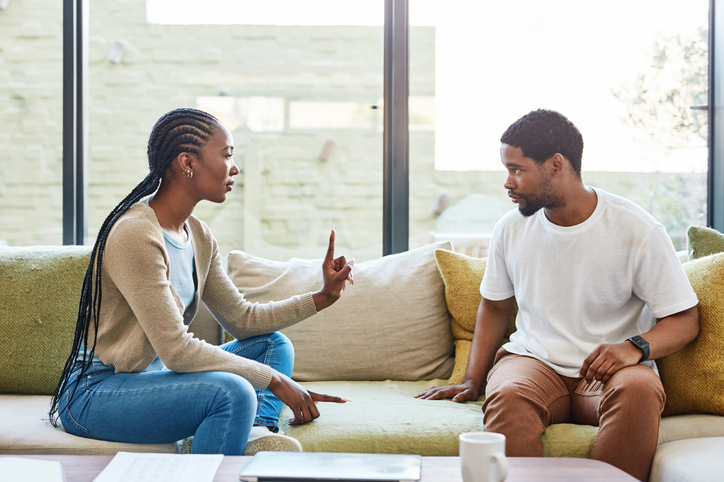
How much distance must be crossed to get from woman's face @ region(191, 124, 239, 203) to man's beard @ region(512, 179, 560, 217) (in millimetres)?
784

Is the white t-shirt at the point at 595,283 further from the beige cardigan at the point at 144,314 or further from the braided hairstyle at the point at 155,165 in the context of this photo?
the braided hairstyle at the point at 155,165

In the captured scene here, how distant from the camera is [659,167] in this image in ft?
8.83

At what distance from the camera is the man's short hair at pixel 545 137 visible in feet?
5.63

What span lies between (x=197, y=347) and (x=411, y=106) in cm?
157

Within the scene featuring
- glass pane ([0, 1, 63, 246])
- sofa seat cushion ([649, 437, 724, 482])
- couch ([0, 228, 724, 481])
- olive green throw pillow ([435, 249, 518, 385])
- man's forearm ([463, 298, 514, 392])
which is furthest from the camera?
glass pane ([0, 1, 63, 246])

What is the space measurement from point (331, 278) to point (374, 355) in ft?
1.35

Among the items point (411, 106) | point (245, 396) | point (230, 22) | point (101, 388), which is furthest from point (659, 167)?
point (101, 388)

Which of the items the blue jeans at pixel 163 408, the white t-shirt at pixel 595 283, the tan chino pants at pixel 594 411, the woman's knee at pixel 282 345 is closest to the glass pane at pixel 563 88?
the white t-shirt at pixel 595 283

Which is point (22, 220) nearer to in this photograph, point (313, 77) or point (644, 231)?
point (313, 77)

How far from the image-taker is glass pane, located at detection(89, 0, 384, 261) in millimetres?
2656

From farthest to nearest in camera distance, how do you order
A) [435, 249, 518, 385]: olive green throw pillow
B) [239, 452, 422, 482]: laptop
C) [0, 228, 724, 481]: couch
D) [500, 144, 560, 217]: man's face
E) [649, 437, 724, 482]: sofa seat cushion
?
1. [435, 249, 518, 385]: olive green throw pillow
2. [500, 144, 560, 217]: man's face
3. [0, 228, 724, 481]: couch
4. [649, 437, 724, 482]: sofa seat cushion
5. [239, 452, 422, 482]: laptop

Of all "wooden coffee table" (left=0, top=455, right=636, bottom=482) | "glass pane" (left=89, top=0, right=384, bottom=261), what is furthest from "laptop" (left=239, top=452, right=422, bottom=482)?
"glass pane" (left=89, top=0, right=384, bottom=261)

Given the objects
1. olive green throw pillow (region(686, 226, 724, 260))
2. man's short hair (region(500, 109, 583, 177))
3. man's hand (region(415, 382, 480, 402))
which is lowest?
man's hand (region(415, 382, 480, 402))

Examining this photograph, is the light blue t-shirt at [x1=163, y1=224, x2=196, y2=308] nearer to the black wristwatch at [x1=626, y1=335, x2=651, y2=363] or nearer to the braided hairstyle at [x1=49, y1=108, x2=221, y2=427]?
the braided hairstyle at [x1=49, y1=108, x2=221, y2=427]
